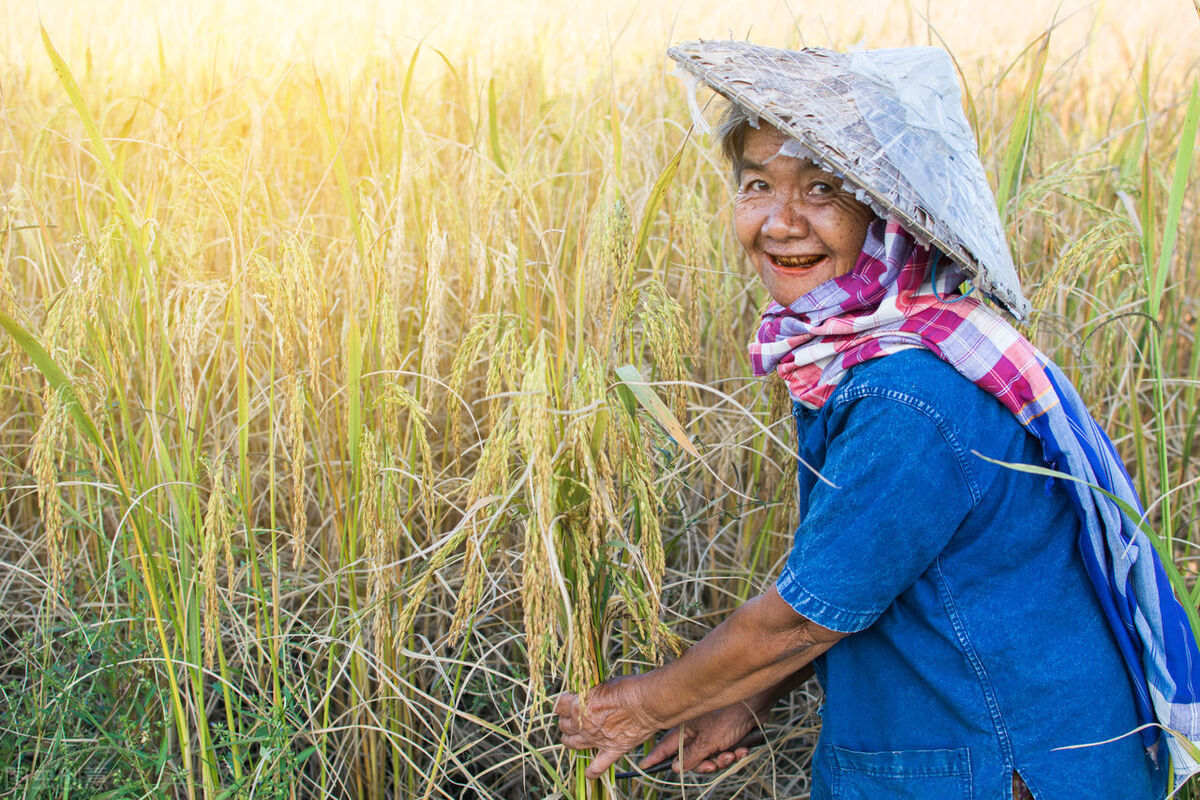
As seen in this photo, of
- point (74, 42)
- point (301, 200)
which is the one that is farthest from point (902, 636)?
point (74, 42)

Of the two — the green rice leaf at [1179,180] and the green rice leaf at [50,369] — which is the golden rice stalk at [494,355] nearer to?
the green rice leaf at [50,369]

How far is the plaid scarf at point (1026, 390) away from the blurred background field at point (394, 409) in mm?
232

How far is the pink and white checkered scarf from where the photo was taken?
1270 mm

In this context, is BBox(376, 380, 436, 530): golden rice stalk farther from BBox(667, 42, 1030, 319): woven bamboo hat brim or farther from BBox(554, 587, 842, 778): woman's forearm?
BBox(667, 42, 1030, 319): woven bamboo hat brim

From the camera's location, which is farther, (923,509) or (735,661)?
(735,661)

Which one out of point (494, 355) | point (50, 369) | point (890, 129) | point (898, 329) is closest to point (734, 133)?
point (890, 129)

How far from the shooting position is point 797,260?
1453 mm

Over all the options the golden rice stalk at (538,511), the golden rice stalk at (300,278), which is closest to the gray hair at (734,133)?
→ the golden rice stalk at (538,511)

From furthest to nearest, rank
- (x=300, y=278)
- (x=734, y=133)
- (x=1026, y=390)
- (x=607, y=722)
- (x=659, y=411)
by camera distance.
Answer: (x=734, y=133) → (x=607, y=722) → (x=300, y=278) → (x=1026, y=390) → (x=659, y=411)

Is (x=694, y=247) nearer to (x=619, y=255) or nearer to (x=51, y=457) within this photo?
(x=619, y=255)

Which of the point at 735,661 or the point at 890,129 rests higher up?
the point at 890,129

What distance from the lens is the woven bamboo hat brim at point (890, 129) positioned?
1.24 meters

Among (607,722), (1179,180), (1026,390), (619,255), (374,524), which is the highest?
(1179,180)

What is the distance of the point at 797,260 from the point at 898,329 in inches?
8.5
